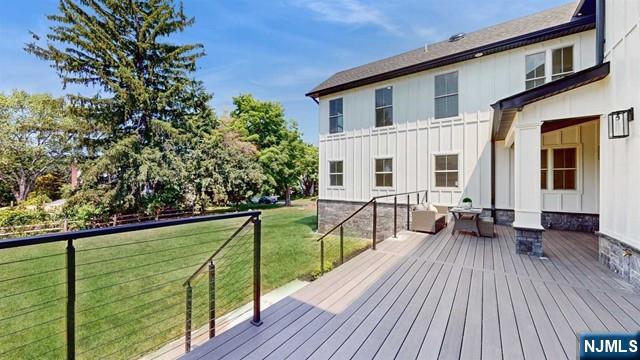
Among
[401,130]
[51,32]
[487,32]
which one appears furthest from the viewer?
[51,32]

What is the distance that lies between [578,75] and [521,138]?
1108 millimetres

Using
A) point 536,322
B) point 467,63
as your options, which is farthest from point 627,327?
point 467,63

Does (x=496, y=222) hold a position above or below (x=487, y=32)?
below

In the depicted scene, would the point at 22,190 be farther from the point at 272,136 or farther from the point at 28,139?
the point at 272,136

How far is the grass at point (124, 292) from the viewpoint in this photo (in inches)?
155

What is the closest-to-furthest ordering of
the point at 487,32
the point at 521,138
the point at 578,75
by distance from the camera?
the point at 578,75 < the point at 521,138 < the point at 487,32

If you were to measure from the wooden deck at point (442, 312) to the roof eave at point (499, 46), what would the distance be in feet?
19.6

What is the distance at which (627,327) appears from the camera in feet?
7.95

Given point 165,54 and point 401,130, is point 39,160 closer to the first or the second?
point 165,54

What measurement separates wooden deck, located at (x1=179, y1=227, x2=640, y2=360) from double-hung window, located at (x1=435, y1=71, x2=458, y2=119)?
226 inches

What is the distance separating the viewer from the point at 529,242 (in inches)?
182

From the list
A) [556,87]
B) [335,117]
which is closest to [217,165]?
[335,117]

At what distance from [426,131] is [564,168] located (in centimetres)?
383

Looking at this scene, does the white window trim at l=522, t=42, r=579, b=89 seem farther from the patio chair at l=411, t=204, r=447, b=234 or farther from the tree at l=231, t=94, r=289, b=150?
the tree at l=231, t=94, r=289, b=150
